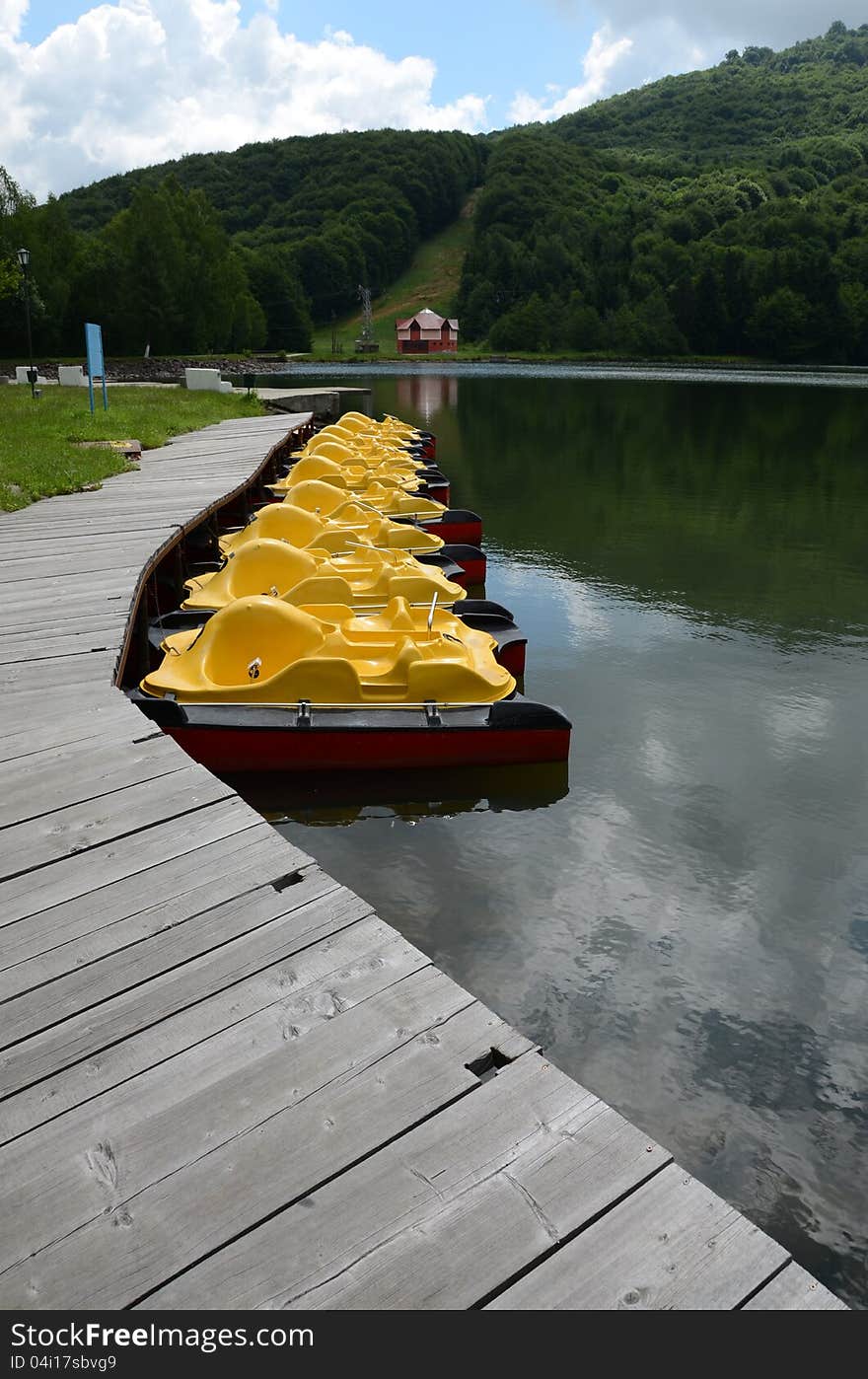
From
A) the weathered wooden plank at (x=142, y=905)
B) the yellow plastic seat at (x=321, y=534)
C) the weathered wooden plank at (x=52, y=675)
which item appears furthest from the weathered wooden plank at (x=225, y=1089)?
the yellow plastic seat at (x=321, y=534)

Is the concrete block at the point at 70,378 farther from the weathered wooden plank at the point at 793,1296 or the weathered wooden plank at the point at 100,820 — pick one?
the weathered wooden plank at the point at 793,1296

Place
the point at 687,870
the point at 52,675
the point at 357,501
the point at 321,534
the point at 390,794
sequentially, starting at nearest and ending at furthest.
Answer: the point at 52,675, the point at 687,870, the point at 390,794, the point at 321,534, the point at 357,501

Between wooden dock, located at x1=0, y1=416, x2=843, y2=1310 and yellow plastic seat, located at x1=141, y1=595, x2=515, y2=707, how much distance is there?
3.13 m

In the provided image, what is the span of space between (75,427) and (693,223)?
4927 inches

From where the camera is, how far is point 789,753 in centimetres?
970

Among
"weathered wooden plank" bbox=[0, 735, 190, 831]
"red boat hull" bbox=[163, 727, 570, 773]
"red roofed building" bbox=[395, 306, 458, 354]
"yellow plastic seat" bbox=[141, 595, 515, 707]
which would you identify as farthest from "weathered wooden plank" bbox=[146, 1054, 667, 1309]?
"red roofed building" bbox=[395, 306, 458, 354]

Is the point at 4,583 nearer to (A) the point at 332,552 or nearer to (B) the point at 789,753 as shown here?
(A) the point at 332,552

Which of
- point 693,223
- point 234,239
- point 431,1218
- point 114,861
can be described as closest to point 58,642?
point 114,861

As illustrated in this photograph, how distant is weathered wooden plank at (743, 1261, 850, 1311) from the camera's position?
260cm

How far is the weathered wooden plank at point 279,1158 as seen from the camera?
2.61m

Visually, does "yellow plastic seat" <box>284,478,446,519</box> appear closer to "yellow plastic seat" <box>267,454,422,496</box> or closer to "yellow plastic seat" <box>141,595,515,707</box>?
"yellow plastic seat" <box>267,454,422,496</box>

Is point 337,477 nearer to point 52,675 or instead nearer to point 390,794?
point 390,794

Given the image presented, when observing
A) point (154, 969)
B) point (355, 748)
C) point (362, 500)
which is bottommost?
point (355, 748)

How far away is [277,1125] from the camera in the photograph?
309 centimetres
